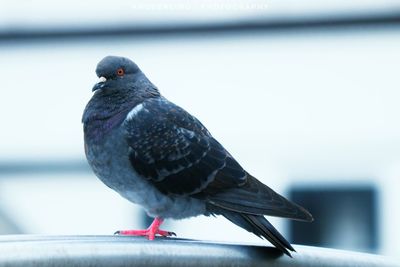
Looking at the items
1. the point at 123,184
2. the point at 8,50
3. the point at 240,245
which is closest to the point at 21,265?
the point at 240,245

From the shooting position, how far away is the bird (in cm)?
307

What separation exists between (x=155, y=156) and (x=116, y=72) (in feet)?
0.97

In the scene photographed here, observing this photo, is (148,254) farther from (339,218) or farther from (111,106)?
(339,218)

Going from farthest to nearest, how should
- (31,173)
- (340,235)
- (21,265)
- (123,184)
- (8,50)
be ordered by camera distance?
(8,50) → (31,173) → (340,235) → (123,184) → (21,265)

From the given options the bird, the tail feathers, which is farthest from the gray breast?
the tail feathers

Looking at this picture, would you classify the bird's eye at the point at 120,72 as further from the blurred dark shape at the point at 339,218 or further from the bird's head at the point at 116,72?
the blurred dark shape at the point at 339,218

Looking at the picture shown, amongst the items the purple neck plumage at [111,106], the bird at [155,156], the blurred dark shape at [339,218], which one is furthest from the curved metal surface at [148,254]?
the blurred dark shape at [339,218]

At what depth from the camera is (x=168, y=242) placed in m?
1.99

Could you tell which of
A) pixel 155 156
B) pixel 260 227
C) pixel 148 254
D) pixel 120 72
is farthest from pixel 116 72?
pixel 148 254

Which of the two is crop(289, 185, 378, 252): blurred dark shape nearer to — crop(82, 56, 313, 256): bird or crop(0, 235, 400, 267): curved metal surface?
crop(82, 56, 313, 256): bird

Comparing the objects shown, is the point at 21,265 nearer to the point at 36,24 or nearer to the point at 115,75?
the point at 115,75

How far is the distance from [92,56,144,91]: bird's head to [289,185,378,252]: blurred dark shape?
21.9 ft

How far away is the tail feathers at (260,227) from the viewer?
2.27 m

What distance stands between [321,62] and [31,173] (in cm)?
364
